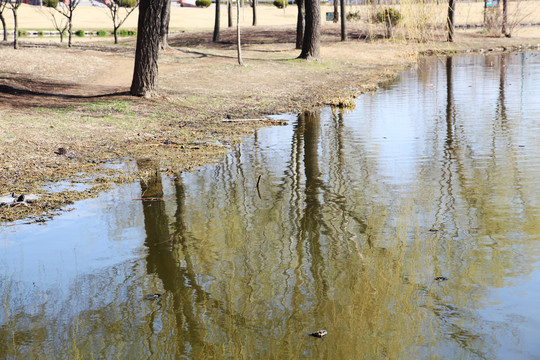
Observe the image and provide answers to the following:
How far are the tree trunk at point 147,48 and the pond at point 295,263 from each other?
6.46 m

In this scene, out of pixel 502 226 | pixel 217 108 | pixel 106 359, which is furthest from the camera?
pixel 217 108

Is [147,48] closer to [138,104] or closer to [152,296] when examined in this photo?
[138,104]

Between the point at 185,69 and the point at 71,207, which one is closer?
the point at 71,207

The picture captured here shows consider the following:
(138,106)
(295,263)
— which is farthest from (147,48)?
(295,263)

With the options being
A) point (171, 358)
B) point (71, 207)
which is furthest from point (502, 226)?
point (71, 207)

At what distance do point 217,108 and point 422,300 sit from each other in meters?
12.3

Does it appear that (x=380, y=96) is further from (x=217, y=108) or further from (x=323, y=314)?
(x=323, y=314)

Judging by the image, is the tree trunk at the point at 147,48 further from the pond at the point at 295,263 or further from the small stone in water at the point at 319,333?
the small stone in water at the point at 319,333

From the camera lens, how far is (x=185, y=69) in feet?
79.8

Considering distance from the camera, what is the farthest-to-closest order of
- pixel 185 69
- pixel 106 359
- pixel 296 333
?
pixel 185 69 < pixel 296 333 < pixel 106 359

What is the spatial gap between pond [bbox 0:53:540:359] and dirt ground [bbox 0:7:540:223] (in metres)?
1.19

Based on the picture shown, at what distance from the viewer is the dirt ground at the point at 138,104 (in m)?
9.60

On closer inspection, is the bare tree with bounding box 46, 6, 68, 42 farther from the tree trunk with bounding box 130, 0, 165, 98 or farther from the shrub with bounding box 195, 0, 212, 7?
the tree trunk with bounding box 130, 0, 165, 98

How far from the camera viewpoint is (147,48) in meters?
16.3
